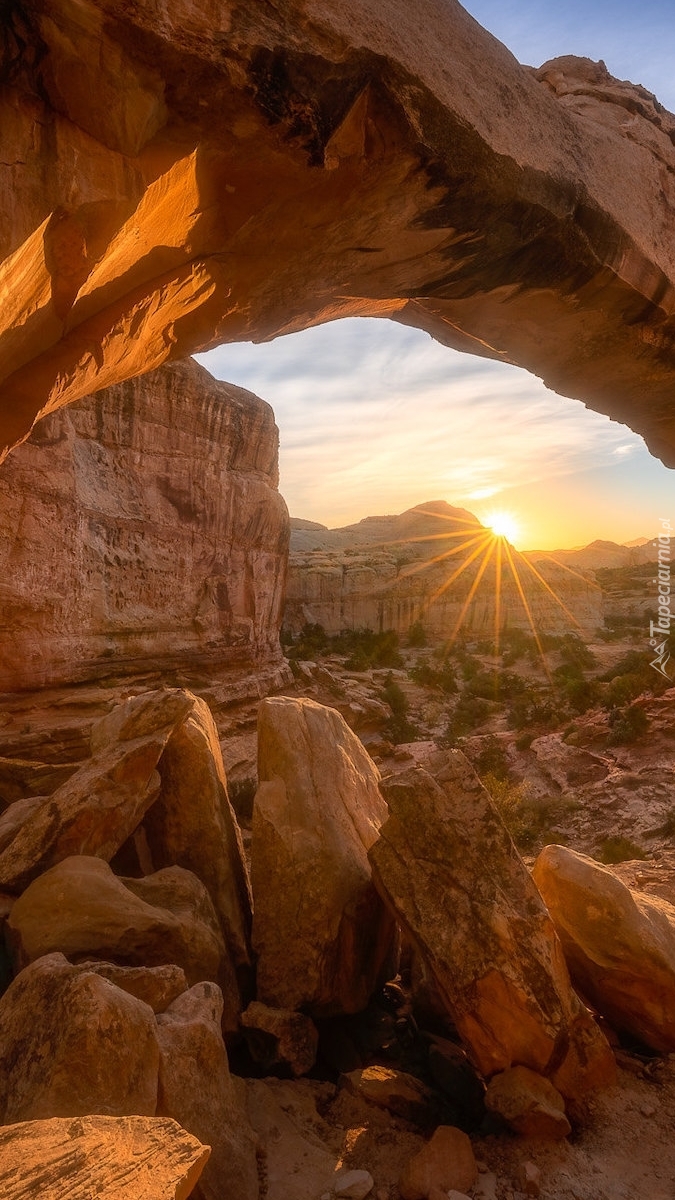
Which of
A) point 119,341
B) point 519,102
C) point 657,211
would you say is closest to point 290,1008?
point 119,341

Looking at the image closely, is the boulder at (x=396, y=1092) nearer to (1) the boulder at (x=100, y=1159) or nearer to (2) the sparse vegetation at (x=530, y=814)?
(1) the boulder at (x=100, y=1159)

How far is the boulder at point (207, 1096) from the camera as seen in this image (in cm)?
269

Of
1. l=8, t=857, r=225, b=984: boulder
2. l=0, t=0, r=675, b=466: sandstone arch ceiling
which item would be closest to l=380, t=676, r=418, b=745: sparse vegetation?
l=8, t=857, r=225, b=984: boulder

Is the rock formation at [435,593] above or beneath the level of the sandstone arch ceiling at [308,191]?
beneath

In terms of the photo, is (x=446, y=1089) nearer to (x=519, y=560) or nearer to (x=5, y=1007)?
(x=5, y=1007)

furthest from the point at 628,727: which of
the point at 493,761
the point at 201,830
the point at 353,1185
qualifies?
the point at 353,1185

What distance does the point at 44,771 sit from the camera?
9.16 m

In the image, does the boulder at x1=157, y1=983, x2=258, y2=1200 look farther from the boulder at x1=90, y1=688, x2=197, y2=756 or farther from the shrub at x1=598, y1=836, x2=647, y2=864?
the shrub at x1=598, y1=836, x2=647, y2=864

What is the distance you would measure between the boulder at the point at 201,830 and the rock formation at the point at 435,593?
26.6 metres

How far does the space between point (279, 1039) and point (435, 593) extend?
31438 millimetres

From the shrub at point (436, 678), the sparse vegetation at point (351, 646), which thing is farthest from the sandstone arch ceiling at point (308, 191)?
the sparse vegetation at point (351, 646)

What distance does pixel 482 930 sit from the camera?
369cm

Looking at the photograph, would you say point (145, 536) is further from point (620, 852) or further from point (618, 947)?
point (618, 947)

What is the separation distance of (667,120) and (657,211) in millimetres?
1036
